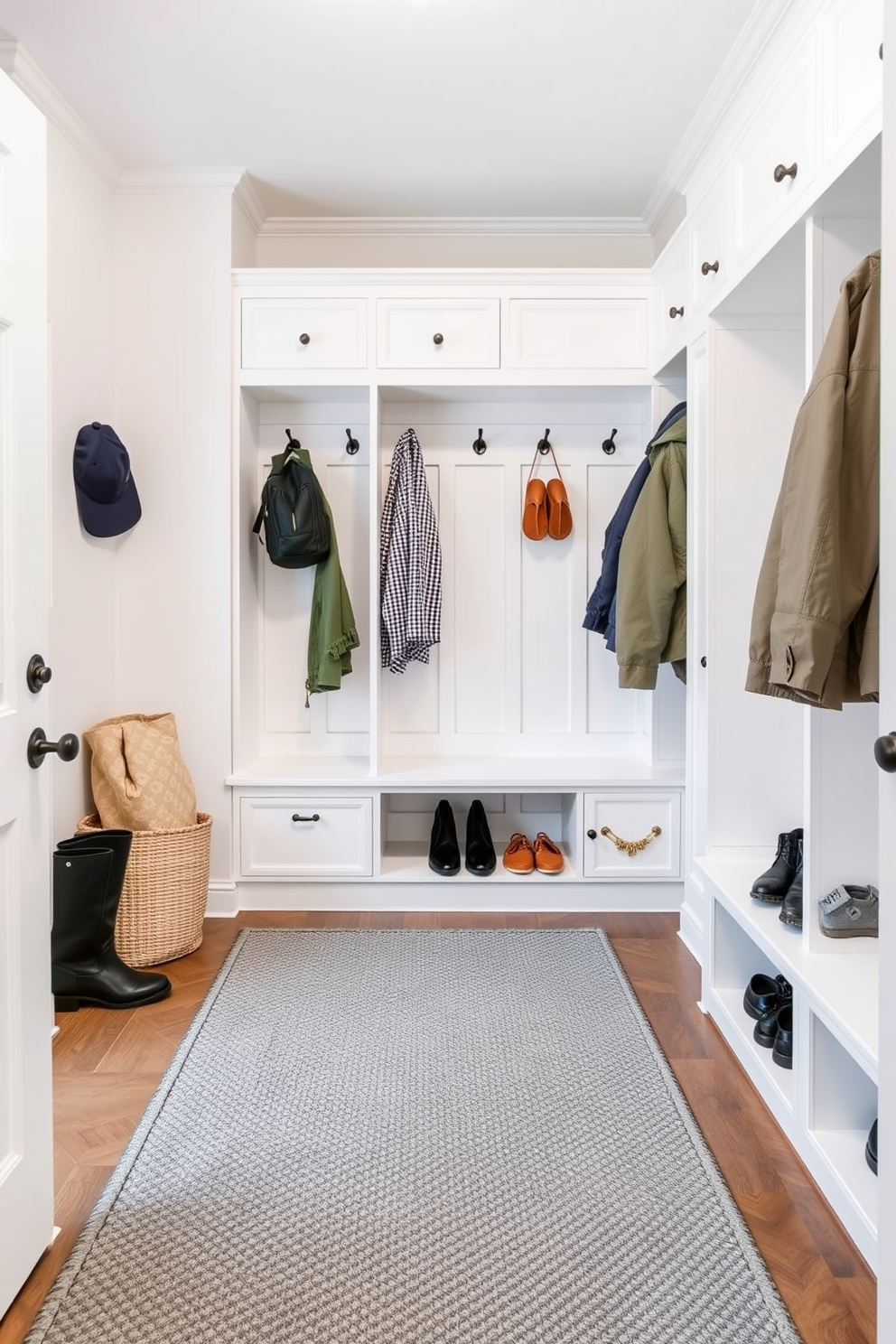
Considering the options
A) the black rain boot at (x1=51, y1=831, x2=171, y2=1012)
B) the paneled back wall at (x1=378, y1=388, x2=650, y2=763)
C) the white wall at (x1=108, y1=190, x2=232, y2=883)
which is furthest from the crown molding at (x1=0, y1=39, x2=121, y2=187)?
the black rain boot at (x1=51, y1=831, x2=171, y2=1012)

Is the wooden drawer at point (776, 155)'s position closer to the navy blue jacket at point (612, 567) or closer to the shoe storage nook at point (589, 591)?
the shoe storage nook at point (589, 591)

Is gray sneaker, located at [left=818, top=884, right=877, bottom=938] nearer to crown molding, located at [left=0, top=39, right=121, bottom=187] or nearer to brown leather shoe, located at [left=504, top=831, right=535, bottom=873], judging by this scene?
brown leather shoe, located at [left=504, top=831, right=535, bottom=873]

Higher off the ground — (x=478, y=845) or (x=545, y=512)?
(x=545, y=512)

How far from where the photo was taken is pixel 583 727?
3.54 m

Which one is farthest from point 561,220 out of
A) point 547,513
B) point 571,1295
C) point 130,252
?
point 571,1295

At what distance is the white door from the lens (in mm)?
1347

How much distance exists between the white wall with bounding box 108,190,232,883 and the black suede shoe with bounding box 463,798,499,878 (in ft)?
2.88

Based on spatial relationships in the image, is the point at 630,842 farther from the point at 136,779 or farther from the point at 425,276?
the point at 425,276

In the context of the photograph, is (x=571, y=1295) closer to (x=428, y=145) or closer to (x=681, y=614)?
(x=681, y=614)

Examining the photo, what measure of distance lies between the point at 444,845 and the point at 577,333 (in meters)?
1.92

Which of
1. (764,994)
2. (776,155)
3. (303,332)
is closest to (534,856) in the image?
(764,994)

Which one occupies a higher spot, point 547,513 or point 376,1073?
point 547,513

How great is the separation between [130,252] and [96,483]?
0.91m

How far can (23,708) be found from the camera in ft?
4.62
